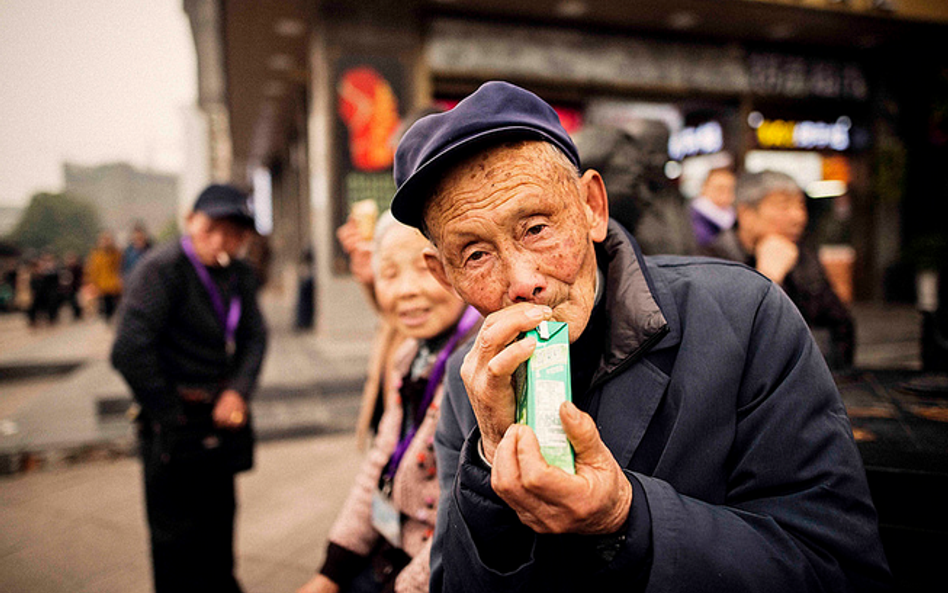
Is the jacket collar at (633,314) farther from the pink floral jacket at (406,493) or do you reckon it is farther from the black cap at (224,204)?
the black cap at (224,204)

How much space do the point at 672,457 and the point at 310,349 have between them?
28.0 feet

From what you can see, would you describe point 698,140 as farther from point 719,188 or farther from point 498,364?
point 498,364

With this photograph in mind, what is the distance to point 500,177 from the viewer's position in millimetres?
1012

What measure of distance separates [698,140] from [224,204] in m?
9.42

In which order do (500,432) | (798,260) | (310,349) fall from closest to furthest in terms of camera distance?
(500,432), (798,260), (310,349)

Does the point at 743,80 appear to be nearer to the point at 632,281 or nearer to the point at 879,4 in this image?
the point at 879,4

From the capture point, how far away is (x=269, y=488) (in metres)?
4.58

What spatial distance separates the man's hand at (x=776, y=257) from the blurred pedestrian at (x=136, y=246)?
38.9ft

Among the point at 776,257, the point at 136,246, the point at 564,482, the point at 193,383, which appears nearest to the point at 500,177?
the point at 564,482

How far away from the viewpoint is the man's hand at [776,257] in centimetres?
236

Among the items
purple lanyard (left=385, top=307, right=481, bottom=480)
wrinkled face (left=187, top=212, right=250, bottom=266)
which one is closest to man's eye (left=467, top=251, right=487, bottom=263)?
purple lanyard (left=385, top=307, right=481, bottom=480)

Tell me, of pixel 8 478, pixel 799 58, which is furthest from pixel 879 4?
pixel 8 478

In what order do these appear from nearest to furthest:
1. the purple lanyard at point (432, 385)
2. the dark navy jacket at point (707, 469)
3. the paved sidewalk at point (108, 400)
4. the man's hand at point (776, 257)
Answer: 1. the dark navy jacket at point (707, 469)
2. the purple lanyard at point (432, 385)
3. the man's hand at point (776, 257)
4. the paved sidewalk at point (108, 400)

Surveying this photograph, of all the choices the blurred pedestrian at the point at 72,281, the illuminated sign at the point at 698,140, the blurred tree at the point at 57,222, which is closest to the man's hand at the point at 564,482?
the illuminated sign at the point at 698,140
